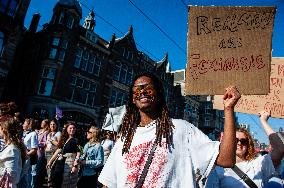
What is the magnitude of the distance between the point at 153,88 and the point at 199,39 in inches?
21.7

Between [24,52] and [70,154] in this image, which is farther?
[24,52]

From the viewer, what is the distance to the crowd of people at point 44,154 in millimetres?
4008

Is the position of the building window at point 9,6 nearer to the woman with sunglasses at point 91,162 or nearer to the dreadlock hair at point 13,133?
the woman with sunglasses at point 91,162

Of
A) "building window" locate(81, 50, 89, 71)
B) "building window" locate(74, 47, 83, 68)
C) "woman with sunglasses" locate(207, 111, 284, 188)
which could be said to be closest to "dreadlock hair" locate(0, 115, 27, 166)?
"woman with sunglasses" locate(207, 111, 284, 188)

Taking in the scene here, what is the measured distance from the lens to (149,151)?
198 centimetres

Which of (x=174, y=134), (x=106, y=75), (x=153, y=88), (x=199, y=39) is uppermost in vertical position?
(x=106, y=75)

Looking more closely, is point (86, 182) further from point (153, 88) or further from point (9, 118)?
point (153, 88)

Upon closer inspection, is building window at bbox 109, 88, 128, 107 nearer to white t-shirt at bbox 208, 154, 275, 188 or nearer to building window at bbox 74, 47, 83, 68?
building window at bbox 74, 47, 83, 68

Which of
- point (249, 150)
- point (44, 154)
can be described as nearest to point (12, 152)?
point (249, 150)

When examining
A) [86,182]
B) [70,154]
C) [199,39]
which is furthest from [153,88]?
[70,154]

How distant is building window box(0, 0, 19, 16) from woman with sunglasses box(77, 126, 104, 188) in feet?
52.7

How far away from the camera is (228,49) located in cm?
238

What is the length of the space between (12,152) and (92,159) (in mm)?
2438

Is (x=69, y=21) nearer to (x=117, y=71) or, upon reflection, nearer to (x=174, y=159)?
(x=117, y=71)
